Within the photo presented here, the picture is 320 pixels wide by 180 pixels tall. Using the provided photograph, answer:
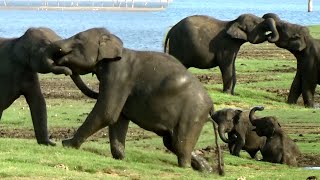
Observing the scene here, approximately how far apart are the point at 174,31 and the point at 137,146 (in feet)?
29.5

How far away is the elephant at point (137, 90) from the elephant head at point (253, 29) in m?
12.6

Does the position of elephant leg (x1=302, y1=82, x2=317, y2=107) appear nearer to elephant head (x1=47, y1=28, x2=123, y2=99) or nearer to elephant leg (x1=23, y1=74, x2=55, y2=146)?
elephant leg (x1=23, y1=74, x2=55, y2=146)

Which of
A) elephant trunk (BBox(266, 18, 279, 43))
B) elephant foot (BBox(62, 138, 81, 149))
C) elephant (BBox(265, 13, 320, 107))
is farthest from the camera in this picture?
elephant (BBox(265, 13, 320, 107))

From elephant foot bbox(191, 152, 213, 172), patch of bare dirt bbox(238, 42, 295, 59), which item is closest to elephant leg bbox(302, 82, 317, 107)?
patch of bare dirt bbox(238, 42, 295, 59)

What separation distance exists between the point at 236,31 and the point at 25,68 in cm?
1251

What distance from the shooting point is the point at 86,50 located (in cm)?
1770

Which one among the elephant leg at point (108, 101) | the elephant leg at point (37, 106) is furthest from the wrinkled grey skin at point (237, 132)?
the elephant leg at point (108, 101)

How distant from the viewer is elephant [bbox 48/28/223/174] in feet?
57.7

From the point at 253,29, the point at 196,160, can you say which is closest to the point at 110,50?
the point at 196,160

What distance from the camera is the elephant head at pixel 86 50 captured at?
17.6m

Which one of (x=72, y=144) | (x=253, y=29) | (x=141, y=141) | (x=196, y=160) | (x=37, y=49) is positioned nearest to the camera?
(x=72, y=144)

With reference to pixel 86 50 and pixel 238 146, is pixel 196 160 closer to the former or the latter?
pixel 86 50

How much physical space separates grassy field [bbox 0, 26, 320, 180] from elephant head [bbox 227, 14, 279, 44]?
60.5 inches

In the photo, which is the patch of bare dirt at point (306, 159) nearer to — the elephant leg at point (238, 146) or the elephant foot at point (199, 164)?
the elephant leg at point (238, 146)
